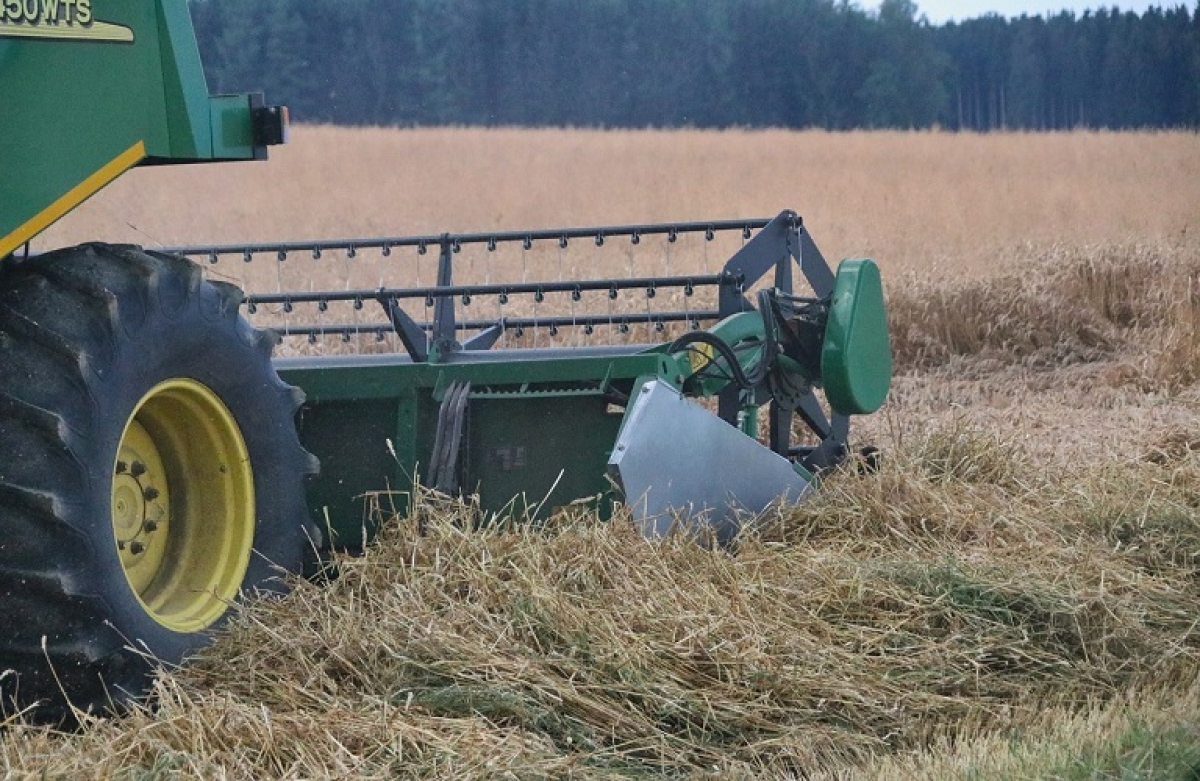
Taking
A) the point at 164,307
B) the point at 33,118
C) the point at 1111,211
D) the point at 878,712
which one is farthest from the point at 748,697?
the point at 1111,211

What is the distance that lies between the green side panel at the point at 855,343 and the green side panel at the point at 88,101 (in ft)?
8.16

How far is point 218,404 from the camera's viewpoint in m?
4.09

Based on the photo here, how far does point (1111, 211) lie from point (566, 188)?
6.73 metres

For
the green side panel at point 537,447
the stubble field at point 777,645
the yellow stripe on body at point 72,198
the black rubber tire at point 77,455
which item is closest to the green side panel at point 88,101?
the yellow stripe on body at point 72,198

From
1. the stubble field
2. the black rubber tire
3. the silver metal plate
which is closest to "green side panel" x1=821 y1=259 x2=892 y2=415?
the stubble field

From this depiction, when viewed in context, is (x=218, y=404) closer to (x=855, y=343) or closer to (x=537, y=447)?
(x=537, y=447)

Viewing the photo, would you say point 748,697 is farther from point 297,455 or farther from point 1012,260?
point 1012,260

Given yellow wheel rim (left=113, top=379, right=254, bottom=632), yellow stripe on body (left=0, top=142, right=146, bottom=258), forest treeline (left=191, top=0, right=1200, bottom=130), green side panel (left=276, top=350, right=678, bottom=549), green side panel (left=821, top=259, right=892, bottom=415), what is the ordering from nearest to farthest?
1. yellow stripe on body (left=0, top=142, right=146, bottom=258)
2. yellow wheel rim (left=113, top=379, right=254, bottom=632)
3. green side panel (left=276, top=350, right=678, bottom=549)
4. green side panel (left=821, top=259, right=892, bottom=415)
5. forest treeline (left=191, top=0, right=1200, bottom=130)

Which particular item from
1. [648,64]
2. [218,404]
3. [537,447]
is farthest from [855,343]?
[648,64]

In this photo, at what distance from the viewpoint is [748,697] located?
3928 millimetres

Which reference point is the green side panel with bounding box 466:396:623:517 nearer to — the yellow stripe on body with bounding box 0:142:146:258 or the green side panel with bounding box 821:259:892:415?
the green side panel with bounding box 821:259:892:415

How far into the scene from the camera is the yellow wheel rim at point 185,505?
397 cm

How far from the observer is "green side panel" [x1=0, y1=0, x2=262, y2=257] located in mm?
3658

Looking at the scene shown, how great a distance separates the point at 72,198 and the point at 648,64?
82.1ft
